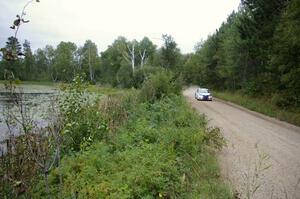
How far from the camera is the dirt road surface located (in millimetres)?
7414

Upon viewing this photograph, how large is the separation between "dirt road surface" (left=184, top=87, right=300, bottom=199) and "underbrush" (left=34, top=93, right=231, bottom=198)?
0.60 meters

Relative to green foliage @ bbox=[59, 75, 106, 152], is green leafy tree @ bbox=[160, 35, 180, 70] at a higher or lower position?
higher

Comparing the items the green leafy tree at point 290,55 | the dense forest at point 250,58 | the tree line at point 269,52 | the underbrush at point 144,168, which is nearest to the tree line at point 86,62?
the dense forest at point 250,58

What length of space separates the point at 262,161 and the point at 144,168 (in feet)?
15.9

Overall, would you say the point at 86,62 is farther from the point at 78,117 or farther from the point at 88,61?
the point at 78,117

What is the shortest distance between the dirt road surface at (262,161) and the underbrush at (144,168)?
1.97 ft

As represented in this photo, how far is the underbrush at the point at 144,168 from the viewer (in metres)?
6.55

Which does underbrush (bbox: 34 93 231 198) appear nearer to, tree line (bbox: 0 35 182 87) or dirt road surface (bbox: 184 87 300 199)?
dirt road surface (bbox: 184 87 300 199)

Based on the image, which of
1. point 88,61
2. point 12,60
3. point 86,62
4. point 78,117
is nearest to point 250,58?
point 88,61

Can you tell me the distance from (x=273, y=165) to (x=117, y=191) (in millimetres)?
5327

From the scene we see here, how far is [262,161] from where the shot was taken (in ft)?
33.6

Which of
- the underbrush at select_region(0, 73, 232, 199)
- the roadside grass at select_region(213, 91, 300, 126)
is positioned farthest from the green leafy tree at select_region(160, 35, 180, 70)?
the underbrush at select_region(0, 73, 232, 199)

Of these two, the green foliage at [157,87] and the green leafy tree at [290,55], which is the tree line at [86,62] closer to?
the green foliage at [157,87]

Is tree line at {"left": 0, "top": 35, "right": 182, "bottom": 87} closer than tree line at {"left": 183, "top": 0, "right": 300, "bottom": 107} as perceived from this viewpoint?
Yes
